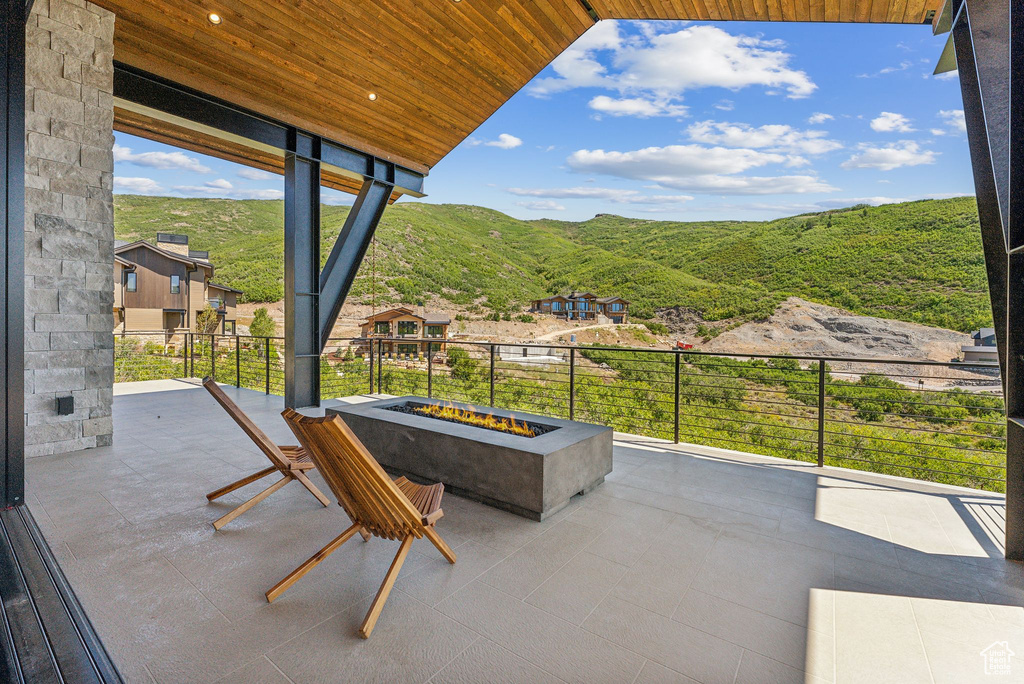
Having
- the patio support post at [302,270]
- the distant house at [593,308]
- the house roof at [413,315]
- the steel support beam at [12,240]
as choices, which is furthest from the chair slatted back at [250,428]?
the distant house at [593,308]

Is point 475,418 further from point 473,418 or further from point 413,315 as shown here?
point 413,315

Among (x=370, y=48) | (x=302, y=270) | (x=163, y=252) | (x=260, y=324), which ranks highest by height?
(x=370, y=48)

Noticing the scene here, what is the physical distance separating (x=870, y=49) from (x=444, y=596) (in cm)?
3451

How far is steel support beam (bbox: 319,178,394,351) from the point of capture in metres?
6.28

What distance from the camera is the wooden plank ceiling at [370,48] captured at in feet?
13.6

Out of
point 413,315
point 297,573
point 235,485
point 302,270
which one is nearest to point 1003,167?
point 297,573

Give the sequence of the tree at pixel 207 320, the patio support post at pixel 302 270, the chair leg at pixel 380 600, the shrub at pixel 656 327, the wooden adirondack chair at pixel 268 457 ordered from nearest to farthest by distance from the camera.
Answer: the chair leg at pixel 380 600 < the wooden adirondack chair at pixel 268 457 < the patio support post at pixel 302 270 < the tree at pixel 207 320 < the shrub at pixel 656 327

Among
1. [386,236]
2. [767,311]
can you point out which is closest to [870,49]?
[767,311]

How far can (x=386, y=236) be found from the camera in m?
19.8

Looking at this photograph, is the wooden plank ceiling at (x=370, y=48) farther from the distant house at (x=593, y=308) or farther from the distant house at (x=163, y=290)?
the distant house at (x=593, y=308)

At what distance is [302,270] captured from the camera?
6.04m

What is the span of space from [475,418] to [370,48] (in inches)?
154

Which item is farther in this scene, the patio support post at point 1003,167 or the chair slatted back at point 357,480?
the patio support post at point 1003,167

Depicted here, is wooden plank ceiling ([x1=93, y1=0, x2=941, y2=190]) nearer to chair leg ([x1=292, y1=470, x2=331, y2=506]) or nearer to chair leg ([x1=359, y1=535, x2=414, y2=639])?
chair leg ([x1=292, y1=470, x2=331, y2=506])
